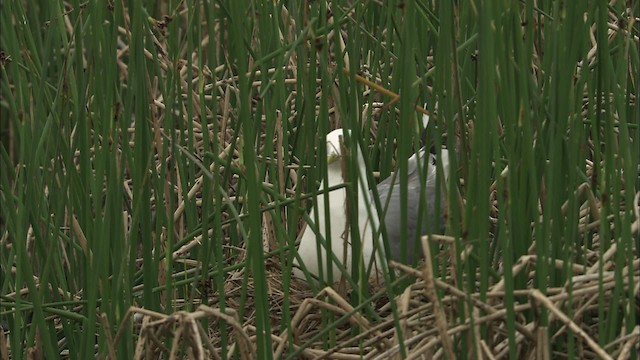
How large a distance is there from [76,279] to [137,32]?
0.91 meters

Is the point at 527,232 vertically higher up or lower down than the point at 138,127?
lower down

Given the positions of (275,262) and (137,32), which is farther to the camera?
(275,262)

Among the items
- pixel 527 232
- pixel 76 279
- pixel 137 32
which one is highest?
pixel 137 32

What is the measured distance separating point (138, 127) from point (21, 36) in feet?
1.86

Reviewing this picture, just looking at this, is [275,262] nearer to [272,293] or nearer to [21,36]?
[272,293]

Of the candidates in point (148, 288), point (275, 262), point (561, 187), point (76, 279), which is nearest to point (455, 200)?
point (561, 187)

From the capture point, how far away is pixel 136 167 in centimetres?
154

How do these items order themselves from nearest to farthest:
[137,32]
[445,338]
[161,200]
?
[445,338] < [137,32] < [161,200]

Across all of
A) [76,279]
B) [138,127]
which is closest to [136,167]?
[138,127]

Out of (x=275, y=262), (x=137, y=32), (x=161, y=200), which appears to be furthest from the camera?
(x=275, y=262)

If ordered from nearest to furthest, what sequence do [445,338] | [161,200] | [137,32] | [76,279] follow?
[445,338] < [137,32] < [161,200] < [76,279]

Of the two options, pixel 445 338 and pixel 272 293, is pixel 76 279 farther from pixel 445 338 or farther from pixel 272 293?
pixel 445 338

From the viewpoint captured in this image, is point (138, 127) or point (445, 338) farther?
point (138, 127)

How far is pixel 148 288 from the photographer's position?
160 cm
